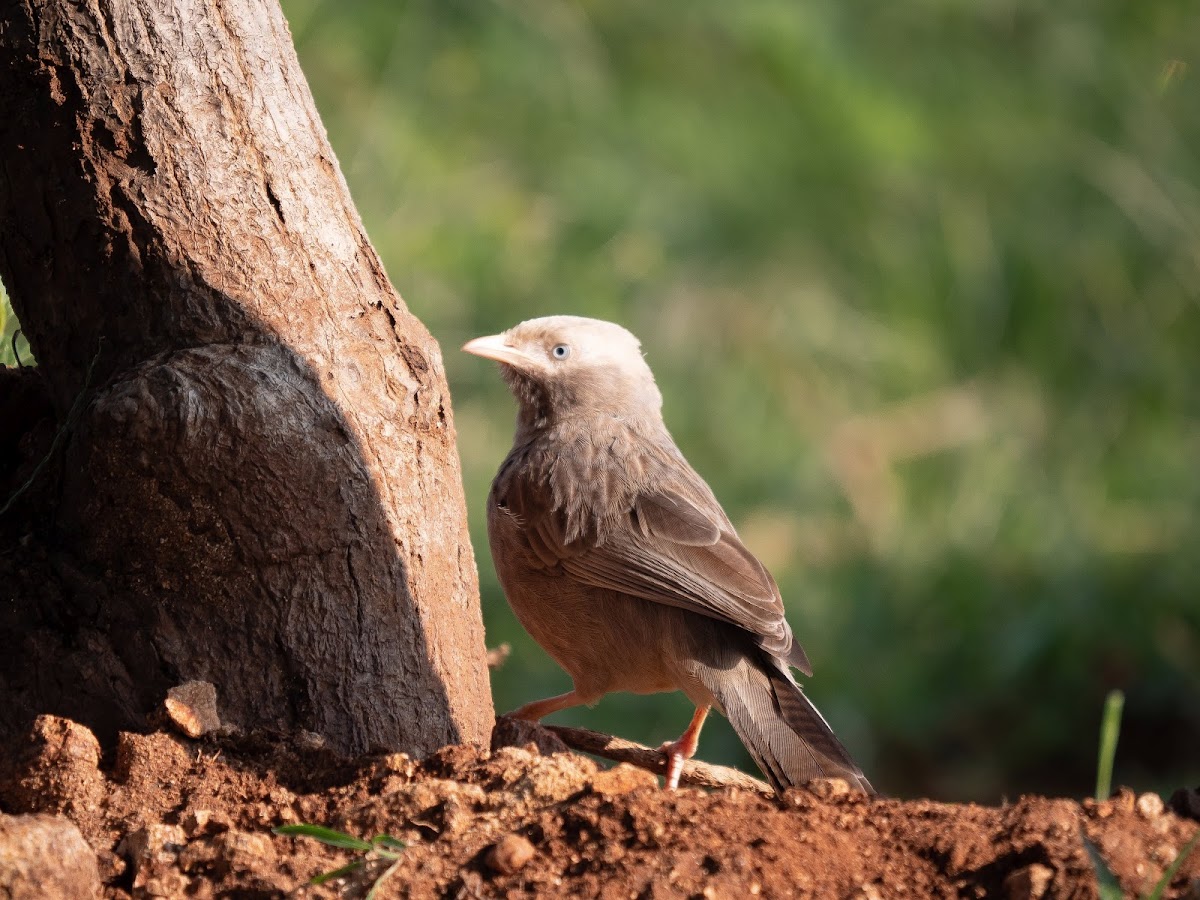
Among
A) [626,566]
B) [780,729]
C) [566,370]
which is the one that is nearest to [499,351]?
[566,370]

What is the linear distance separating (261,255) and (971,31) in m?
8.22

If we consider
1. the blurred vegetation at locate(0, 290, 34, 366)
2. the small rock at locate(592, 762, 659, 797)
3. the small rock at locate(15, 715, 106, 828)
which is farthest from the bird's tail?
the blurred vegetation at locate(0, 290, 34, 366)

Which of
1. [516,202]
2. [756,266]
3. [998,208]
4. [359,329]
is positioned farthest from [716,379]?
[359,329]

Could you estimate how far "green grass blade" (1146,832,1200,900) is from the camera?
8.15 ft

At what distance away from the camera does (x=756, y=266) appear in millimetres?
9602

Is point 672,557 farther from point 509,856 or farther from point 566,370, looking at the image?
point 509,856

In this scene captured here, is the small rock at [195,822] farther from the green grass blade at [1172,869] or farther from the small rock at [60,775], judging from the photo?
the green grass blade at [1172,869]

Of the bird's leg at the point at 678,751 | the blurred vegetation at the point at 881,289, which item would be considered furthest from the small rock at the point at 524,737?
the blurred vegetation at the point at 881,289

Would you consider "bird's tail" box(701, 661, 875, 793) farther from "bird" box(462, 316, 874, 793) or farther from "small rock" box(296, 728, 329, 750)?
"small rock" box(296, 728, 329, 750)

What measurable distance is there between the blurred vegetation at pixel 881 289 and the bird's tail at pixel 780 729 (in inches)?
122

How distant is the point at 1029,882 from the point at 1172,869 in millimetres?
239

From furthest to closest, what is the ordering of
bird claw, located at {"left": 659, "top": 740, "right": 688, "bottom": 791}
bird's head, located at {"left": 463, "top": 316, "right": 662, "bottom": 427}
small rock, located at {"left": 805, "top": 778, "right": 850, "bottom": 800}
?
bird's head, located at {"left": 463, "top": 316, "right": 662, "bottom": 427} < bird claw, located at {"left": 659, "top": 740, "right": 688, "bottom": 791} < small rock, located at {"left": 805, "top": 778, "right": 850, "bottom": 800}

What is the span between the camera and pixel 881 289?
9664 millimetres

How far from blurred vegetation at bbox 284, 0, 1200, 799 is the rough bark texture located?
3.88 m
